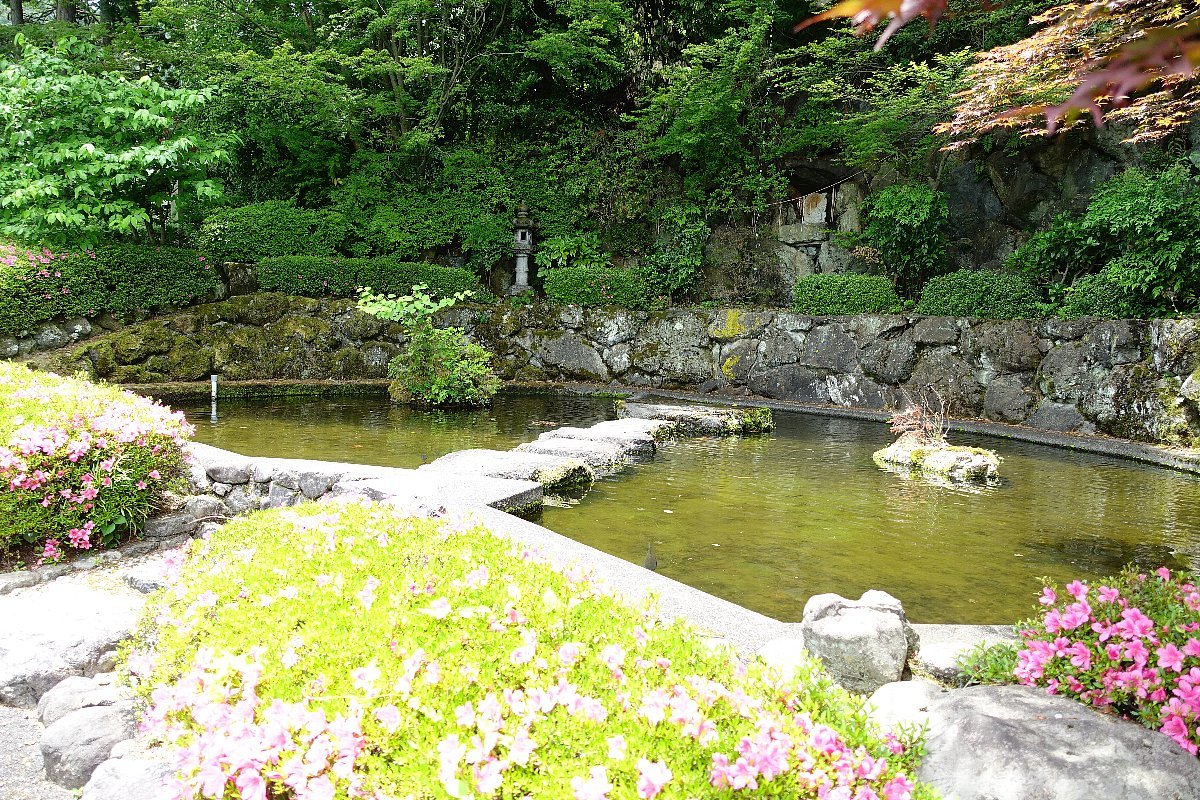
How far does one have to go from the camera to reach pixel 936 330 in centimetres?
1109

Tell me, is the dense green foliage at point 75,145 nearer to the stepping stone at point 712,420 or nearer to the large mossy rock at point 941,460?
the stepping stone at point 712,420

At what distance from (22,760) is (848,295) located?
40.2 feet

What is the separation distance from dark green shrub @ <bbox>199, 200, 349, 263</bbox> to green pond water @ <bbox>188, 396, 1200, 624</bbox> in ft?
19.5

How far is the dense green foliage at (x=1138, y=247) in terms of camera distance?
31.3 feet

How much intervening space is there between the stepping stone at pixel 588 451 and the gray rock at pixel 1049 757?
4.61 metres

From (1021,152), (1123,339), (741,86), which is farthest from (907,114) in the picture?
(1123,339)

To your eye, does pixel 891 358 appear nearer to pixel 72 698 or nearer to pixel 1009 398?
pixel 1009 398

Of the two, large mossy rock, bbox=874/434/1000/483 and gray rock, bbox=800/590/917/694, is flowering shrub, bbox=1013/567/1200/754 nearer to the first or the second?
gray rock, bbox=800/590/917/694

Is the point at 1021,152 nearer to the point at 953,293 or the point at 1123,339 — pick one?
the point at 953,293

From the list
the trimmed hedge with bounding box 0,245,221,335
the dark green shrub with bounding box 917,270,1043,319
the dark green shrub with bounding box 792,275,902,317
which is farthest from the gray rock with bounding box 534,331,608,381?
the trimmed hedge with bounding box 0,245,221,335

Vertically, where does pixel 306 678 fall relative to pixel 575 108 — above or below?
below

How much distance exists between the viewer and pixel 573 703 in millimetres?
1532

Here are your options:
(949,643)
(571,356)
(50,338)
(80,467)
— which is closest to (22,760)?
(80,467)

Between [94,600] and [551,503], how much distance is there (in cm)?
285
